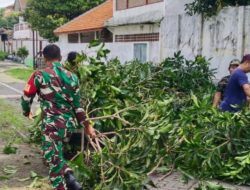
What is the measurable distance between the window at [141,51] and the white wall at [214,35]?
2.34 m

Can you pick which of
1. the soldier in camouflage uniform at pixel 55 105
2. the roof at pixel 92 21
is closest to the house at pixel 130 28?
the roof at pixel 92 21

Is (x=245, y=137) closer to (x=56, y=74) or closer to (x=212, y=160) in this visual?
(x=212, y=160)

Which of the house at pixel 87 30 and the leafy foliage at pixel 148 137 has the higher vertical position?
the house at pixel 87 30

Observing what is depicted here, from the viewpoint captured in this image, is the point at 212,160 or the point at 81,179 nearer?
the point at 81,179

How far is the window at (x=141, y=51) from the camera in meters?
17.6

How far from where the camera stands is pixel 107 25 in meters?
21.3

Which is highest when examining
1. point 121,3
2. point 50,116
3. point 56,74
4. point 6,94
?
point 121,3

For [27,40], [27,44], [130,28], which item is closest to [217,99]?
[130,28]

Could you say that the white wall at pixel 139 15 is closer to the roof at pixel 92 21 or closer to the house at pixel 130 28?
the house at pixel 130 28

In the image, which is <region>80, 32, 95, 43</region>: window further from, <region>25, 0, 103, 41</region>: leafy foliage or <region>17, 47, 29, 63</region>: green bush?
<region>17, 47, 29, 63</region>: green bush

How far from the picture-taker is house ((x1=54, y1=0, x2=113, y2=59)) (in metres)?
22.8

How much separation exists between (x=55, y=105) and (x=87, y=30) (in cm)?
1883

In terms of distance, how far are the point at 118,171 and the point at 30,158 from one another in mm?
2585

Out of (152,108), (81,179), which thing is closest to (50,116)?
(81,179)
